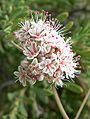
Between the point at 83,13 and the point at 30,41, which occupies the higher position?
the point at 83,13

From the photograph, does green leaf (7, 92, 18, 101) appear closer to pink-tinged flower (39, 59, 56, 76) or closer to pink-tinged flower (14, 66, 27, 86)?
pink-tinged flower (14, 66, 27, 86)

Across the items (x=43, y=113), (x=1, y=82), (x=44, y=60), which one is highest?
(x=1, y=82)

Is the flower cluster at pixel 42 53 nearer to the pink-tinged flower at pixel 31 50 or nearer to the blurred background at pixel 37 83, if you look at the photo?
the pink-tinged flower at pixel 31 50

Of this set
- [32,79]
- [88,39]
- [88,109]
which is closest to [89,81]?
[88,109]

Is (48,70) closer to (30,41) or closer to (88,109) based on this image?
(30,41)

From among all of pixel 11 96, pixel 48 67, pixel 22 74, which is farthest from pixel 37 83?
pixel 11 96

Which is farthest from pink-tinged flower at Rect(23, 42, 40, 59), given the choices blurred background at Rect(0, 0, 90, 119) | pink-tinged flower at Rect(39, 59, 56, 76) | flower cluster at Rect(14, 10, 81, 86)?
blurred background at Rect(0, 0, 90, 119)

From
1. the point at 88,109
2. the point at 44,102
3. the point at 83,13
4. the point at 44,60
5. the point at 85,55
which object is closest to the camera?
the point at 44,60

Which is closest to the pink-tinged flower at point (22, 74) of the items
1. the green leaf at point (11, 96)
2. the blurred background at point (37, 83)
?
the blurred background at point (37, 83)
